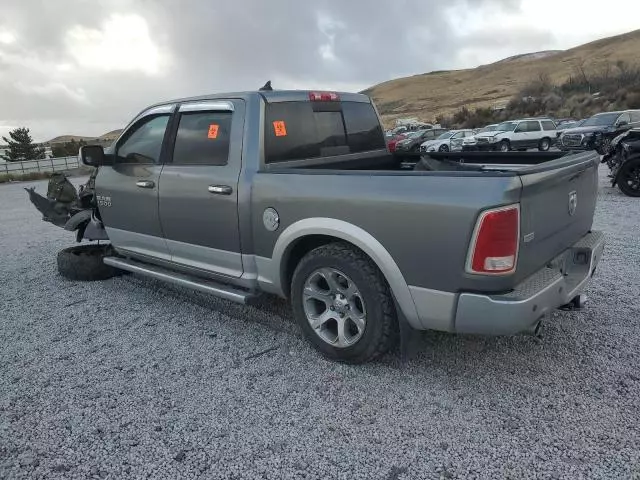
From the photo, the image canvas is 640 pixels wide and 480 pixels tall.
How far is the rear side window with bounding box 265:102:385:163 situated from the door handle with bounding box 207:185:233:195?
358 millimetres

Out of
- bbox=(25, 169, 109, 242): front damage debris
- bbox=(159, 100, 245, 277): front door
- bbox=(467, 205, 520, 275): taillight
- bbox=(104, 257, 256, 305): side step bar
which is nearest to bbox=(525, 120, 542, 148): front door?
bbox=(25, 169, 109, 242): front damage debris

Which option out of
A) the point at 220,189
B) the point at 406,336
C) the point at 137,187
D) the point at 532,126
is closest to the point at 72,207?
the point at 137,187

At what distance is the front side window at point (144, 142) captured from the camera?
4.45 m

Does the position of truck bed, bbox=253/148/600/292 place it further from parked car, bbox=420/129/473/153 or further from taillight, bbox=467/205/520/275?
parked car, bbox=420/129/473/153

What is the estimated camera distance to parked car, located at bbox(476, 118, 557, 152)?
27.4 meters

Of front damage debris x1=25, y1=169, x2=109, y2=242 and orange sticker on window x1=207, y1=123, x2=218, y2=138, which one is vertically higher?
orange sticker on window x1=207, y1=123, x2=218, y2=138

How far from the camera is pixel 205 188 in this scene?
3910mm

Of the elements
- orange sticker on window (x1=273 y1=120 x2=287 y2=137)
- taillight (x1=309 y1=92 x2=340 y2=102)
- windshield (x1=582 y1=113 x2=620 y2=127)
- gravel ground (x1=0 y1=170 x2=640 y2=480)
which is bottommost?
gravel ground (x1=0 y1=170 x2=640 y2=480)

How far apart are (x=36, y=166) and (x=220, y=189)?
34.9 metres

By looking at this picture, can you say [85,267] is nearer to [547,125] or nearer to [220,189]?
[220,189]

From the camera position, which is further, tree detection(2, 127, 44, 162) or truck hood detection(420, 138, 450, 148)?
tree detection(2, 127, 44, 162)

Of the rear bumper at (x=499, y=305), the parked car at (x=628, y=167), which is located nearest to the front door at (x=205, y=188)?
the rear bumper at (x=499, y=305)

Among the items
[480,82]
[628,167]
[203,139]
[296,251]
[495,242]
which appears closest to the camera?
[495,242]

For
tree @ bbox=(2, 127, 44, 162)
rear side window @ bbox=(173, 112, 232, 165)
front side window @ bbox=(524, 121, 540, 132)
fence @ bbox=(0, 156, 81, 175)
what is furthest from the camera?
tree @ bbox=(2, 127, 44, 162)
